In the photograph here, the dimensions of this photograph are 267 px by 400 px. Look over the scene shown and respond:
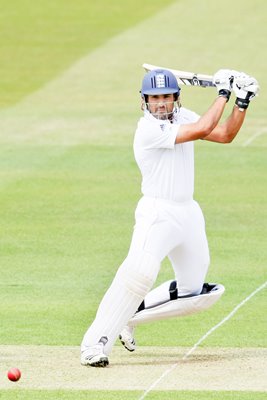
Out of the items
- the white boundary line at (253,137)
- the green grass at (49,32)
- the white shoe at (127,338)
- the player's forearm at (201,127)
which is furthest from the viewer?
the green grass at (49,32)

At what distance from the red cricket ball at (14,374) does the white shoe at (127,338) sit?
109 centimetres

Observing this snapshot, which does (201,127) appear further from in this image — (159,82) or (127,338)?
(127,338)

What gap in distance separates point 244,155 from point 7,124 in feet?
13.8

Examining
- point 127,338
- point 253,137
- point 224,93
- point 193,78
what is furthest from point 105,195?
point 224,93

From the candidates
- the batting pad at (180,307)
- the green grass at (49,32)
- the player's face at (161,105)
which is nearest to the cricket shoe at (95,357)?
the batting pad at (180,307)

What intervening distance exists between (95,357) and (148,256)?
0.79 metres

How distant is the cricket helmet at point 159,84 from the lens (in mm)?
9898

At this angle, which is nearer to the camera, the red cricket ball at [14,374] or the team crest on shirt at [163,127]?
the red cricket ball at [14,374]

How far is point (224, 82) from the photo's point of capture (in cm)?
990

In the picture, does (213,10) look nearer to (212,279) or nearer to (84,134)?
(84,134)

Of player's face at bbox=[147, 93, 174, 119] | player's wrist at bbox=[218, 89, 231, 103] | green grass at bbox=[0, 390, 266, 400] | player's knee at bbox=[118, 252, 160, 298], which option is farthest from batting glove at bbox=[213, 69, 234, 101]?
green grass at bbox=[0, 390, 266, 400]

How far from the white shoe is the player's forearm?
150 cm

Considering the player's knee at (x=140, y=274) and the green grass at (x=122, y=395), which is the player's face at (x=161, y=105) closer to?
the player's knee at (x=140, y=274)

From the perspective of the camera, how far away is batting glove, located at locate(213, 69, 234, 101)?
989 cm
